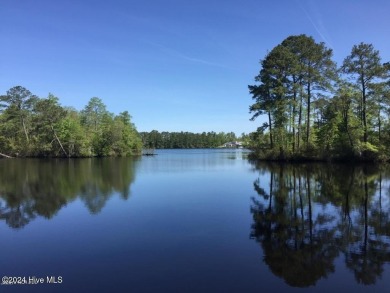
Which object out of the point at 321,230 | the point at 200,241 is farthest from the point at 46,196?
the point at 321,230

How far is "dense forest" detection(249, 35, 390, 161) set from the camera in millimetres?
40281

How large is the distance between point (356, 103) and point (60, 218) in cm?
→ 3935

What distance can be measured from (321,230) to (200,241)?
433 cm

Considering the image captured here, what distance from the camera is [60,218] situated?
47.4 ft

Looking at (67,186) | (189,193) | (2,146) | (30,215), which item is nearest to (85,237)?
(30,215)

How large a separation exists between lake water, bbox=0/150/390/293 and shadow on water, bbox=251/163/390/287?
3 cm

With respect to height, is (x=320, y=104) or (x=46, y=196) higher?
(x=320, y=104)

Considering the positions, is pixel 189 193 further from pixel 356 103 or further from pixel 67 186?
pixel 356 103

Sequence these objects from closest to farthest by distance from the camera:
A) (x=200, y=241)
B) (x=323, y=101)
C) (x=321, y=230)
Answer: (x=200, y=241)
(x=321, y=230)
(x=323, y=101)

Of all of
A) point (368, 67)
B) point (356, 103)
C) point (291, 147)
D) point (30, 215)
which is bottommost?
point (30, 215)

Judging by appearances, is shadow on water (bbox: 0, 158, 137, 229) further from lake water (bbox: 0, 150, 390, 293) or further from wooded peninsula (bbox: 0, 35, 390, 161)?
wooded peninsula (bbox: 0, 35, 390, 161)

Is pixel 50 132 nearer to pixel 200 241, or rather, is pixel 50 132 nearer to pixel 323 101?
pixel 323 101

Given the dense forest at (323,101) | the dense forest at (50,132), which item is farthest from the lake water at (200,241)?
the dense forest at (50,132)

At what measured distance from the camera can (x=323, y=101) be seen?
43812 millimetres
